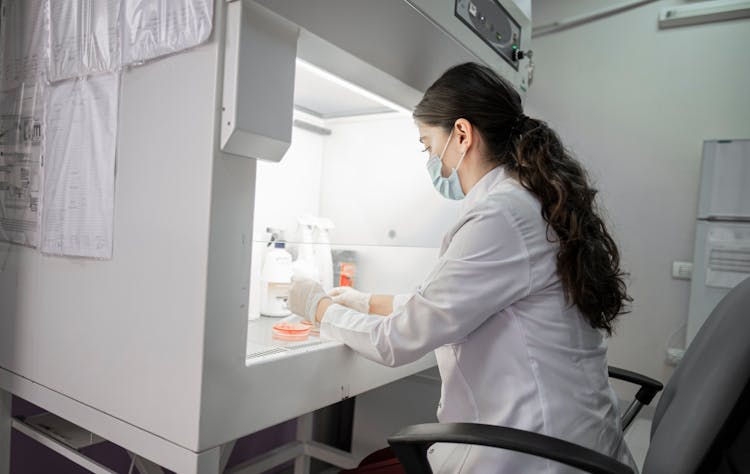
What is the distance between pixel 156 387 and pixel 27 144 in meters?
0.71

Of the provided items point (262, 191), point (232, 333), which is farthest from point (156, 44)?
point (262, 191)

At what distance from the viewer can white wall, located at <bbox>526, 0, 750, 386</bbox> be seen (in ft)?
7.82

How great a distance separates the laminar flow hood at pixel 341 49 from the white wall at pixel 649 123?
136 centimetres

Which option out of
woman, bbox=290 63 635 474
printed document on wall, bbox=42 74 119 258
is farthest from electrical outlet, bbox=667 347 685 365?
printed document on wall, bbox=42 74 119 258

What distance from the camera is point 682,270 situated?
2.44 m

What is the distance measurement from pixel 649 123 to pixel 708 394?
2.14 meters

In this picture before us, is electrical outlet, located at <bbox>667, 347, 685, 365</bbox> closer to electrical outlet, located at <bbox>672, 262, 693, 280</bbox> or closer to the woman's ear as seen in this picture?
electrical outlet, located at <bbox>672, 262, 693, 280</bbox>

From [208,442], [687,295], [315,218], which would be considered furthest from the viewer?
[687,295]

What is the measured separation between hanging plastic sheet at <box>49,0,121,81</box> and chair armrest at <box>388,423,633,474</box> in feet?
2.78

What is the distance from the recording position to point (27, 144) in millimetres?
1142

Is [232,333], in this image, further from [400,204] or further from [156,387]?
[400,204]

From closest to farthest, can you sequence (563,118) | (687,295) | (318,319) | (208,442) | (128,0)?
(208,442)
(128,0)
(318,319)
(687,295)
(563,118)

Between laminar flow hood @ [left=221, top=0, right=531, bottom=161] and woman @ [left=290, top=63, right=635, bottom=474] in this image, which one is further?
woman @ [left=290, top=63, right=635, bottom=474]

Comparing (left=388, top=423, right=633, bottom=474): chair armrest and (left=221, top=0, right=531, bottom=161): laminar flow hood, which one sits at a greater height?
(left=221, top=0, right=531, bottom=161): laminar flow hood
